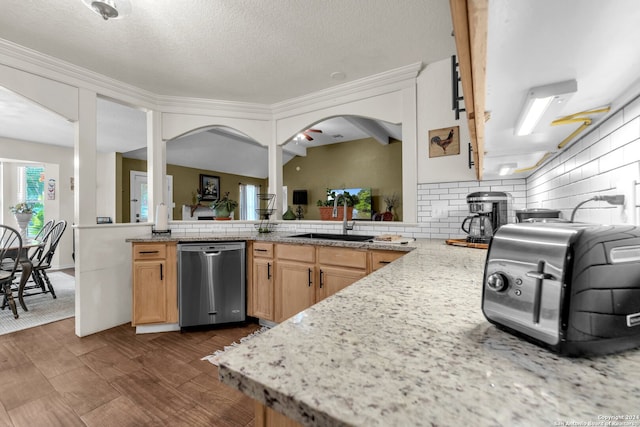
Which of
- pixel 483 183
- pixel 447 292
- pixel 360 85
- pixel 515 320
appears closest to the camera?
pixel 515 320

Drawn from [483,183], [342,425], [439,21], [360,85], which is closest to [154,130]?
[360,85]

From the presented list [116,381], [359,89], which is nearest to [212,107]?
[359,89]

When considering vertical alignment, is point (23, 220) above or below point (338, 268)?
above

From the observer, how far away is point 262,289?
8.72ft

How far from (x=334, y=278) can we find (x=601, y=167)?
1.71 metres

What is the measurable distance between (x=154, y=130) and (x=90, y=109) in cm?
56

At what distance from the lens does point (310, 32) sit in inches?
81.1

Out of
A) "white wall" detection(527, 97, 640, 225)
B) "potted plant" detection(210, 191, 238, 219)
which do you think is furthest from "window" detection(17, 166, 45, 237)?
"white wall" detection(527, 97, 640, 225)

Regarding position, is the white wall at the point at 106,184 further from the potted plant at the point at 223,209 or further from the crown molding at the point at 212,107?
the potted plant at the point at 223,209

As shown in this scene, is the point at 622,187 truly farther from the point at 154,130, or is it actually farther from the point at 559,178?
the point at 154,130

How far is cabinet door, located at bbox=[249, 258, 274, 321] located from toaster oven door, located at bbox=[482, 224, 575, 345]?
2.27 meters

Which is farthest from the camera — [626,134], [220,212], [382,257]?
[220,212]

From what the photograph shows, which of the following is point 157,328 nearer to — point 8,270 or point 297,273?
point 297,273

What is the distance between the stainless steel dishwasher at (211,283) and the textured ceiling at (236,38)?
63.5 inches
